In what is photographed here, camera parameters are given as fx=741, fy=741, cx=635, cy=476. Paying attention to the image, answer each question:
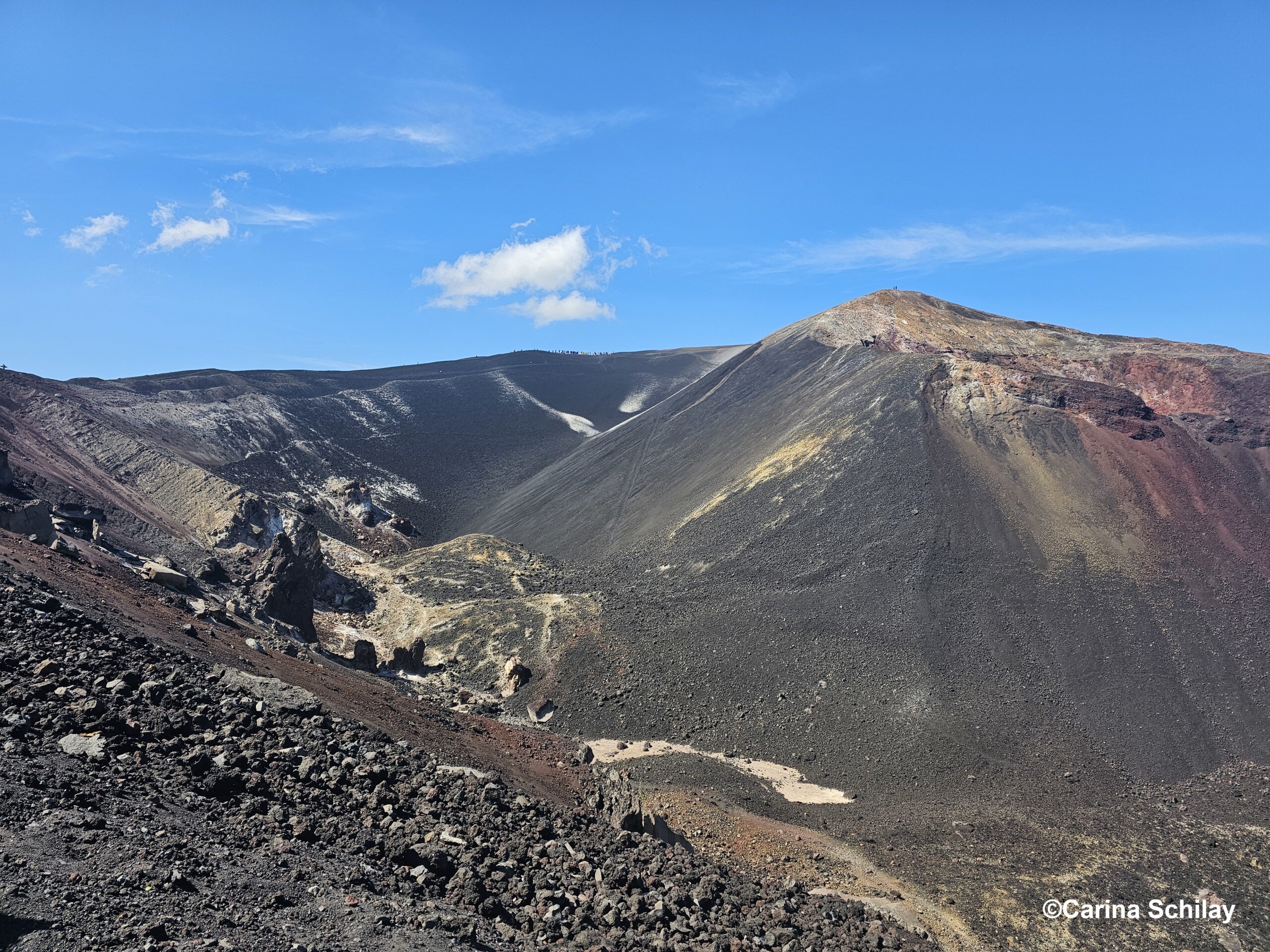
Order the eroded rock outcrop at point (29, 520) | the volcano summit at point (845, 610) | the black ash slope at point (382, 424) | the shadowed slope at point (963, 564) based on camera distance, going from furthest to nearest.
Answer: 1. the black ash slope at point (382, 424)
2. the shadowed slope at point (963, 564)
3. the eroded rock outcrop at point (29, 520)
4. the volcano summit at point (845, 610)

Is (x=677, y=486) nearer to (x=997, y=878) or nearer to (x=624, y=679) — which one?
(x=624, y=679)

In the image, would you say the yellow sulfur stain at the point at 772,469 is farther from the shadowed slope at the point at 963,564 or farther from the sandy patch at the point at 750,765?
the sandy patch at the point at 750,765

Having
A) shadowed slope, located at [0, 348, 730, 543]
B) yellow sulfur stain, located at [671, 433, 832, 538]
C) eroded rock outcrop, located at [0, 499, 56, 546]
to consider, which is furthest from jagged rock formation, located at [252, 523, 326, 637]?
yellow sulfur stain, located at [671, 433, 832, 538]

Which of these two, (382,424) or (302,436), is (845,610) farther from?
(382,424)

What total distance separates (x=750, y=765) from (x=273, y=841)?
19.5 metres

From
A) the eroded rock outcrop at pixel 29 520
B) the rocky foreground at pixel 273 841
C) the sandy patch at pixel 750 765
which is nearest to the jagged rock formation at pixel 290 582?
the eroded rock outcrop at pixel 29 520

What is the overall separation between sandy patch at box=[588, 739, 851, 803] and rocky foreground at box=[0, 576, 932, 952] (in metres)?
8.03

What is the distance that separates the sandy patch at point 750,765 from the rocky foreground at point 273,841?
8.03 m

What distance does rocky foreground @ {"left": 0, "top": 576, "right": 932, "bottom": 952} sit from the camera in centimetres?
805

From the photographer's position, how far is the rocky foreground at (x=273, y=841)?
26.4 feet

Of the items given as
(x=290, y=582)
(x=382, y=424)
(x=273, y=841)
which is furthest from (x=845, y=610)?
(x=382, y=424)

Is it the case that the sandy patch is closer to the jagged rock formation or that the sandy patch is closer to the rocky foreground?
the rocky foreground

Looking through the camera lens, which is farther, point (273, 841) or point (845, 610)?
point (845, 610)

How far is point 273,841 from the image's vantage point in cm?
1031
